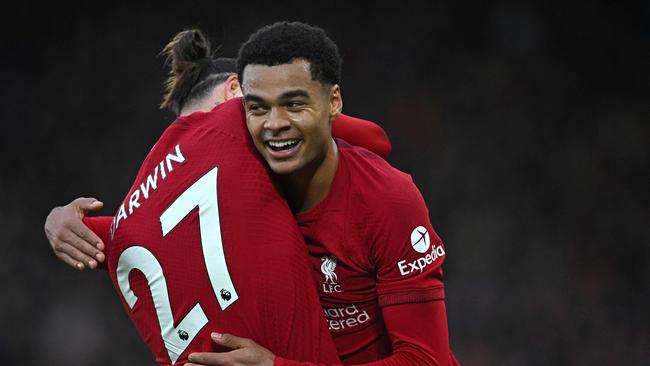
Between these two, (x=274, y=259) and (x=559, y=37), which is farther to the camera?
(x=559, y=37)

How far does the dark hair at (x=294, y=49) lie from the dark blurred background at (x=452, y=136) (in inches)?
121

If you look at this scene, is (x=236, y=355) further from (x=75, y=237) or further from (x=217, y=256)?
(x=75, y=237)

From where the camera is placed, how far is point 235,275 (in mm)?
1896

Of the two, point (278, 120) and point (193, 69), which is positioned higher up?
point (278, 120)

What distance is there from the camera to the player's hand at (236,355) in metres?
1.85

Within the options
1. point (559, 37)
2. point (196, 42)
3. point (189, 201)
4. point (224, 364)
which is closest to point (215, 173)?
point (189, 201)

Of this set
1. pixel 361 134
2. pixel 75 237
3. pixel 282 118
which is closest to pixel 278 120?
pixel 282 118

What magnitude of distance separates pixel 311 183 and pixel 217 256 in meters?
0.28

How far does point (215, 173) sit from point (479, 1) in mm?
3458

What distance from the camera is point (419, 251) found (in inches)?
76.5

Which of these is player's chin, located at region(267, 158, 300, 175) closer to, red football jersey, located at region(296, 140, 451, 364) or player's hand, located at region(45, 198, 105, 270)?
red football jersey, located at region(296, 140, 451, 364)

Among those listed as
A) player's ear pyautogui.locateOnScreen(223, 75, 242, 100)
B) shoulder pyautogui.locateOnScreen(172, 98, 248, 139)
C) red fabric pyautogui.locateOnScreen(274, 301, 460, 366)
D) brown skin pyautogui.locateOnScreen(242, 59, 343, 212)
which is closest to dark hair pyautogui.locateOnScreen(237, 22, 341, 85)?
brown skin pyautogui.locateOnScreen(242, 59, 343, 212)

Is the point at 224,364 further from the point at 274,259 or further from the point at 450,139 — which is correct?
the point at 450,139

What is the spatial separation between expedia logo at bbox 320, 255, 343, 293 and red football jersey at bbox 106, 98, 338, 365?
60 millimetres
